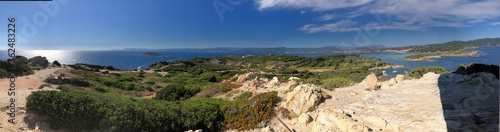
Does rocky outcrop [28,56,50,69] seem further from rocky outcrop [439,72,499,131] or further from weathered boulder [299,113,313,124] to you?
rocky outcrop [439,72,499,131]

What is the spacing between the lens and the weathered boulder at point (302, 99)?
1173 cm

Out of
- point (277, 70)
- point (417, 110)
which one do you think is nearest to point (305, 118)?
point (417, 110)

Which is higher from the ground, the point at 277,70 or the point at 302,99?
the point at 302,99

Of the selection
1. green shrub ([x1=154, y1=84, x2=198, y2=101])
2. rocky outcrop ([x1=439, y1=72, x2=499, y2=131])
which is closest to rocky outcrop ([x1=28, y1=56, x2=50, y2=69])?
green shrub ([x1=154, y1=84, x2=198, y2=101])

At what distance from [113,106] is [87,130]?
1197 mm

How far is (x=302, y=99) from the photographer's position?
12055 millimetres

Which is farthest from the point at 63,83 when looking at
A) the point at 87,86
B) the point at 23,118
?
the point at 23,118

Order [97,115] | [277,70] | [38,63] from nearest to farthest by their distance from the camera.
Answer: [97,115] < [38,63] < [277,70]

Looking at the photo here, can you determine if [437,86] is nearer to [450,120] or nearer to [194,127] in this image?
[450,120]

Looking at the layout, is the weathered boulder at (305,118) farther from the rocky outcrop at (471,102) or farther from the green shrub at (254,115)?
the rocky outcrop at (471,102)

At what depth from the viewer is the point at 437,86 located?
994 centimetres

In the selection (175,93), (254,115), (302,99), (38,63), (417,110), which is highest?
(417,110)

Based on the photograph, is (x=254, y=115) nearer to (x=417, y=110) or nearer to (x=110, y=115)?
(x=110, y=115)

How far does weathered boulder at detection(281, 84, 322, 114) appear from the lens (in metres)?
11.7
